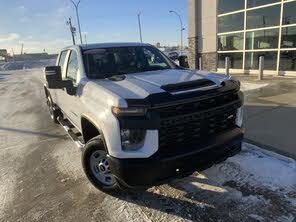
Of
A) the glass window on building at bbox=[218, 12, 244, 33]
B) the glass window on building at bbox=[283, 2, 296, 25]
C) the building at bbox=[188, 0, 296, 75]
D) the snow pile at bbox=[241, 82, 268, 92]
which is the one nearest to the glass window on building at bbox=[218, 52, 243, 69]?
the building at bbox=[188, 0, 296, 75]

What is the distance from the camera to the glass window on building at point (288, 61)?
39.8 ft

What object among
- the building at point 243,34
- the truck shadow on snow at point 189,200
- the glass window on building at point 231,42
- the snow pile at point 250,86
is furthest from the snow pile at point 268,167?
the glass window on building at point 231,42

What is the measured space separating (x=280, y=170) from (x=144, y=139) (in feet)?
7.47

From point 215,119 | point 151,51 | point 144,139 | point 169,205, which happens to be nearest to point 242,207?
point 169,205

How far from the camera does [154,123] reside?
2.81 meters

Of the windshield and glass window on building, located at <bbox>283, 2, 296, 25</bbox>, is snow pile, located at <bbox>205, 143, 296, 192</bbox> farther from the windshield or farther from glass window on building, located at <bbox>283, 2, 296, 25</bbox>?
glass window on building, located at <bbox>283, 2, 296, 25</bbox>

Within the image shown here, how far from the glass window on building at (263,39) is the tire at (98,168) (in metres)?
11.8

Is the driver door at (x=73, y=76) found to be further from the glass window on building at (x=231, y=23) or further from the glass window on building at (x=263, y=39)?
the glass window on building at (x=231, y=23)

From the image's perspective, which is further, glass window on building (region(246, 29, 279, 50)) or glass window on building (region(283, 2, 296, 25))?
glass window on building (region(246, 29, 279, 50))

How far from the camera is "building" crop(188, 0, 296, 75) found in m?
12.4

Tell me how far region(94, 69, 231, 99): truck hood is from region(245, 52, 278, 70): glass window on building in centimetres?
1069

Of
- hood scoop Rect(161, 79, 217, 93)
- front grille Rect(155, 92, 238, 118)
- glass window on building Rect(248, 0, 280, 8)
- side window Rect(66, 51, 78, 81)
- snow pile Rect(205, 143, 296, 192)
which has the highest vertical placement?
glass window on building Rect(248, 0, 280, 8)

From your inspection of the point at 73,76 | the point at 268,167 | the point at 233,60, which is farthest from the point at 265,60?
the point at 73,76

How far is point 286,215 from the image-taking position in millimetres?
3051
